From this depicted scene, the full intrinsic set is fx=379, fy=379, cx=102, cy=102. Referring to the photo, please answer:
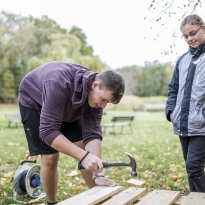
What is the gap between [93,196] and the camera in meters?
2.58

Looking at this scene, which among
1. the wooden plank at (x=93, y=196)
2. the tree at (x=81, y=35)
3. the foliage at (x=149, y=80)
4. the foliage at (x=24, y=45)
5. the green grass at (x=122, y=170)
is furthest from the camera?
the foliage at (x=149, y=80)

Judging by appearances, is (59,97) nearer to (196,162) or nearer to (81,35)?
(196,162)

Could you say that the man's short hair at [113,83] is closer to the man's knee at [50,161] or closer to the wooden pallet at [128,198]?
the wooden pallet at [128,198]

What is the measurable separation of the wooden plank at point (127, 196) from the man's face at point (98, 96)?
675 millimetres

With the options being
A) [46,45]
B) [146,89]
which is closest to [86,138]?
[46,45]

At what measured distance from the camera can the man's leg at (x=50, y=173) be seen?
330cm

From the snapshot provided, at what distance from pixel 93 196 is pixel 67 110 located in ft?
→ 2.46

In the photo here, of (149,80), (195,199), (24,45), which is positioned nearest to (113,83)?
(195,199)

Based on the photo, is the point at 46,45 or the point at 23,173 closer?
the point at 23,173

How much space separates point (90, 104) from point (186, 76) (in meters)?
1.08

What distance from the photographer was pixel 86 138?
10.6ft

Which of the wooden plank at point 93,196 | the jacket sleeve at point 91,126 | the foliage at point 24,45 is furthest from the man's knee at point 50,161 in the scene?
the foliage at point 24,45

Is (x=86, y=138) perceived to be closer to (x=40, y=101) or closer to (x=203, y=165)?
(x=40, y=101)

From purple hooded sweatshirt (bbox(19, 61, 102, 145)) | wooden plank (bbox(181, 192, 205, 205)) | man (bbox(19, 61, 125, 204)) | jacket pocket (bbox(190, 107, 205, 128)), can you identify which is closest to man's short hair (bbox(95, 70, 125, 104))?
man (bbox(19, 61, 125, 204))
